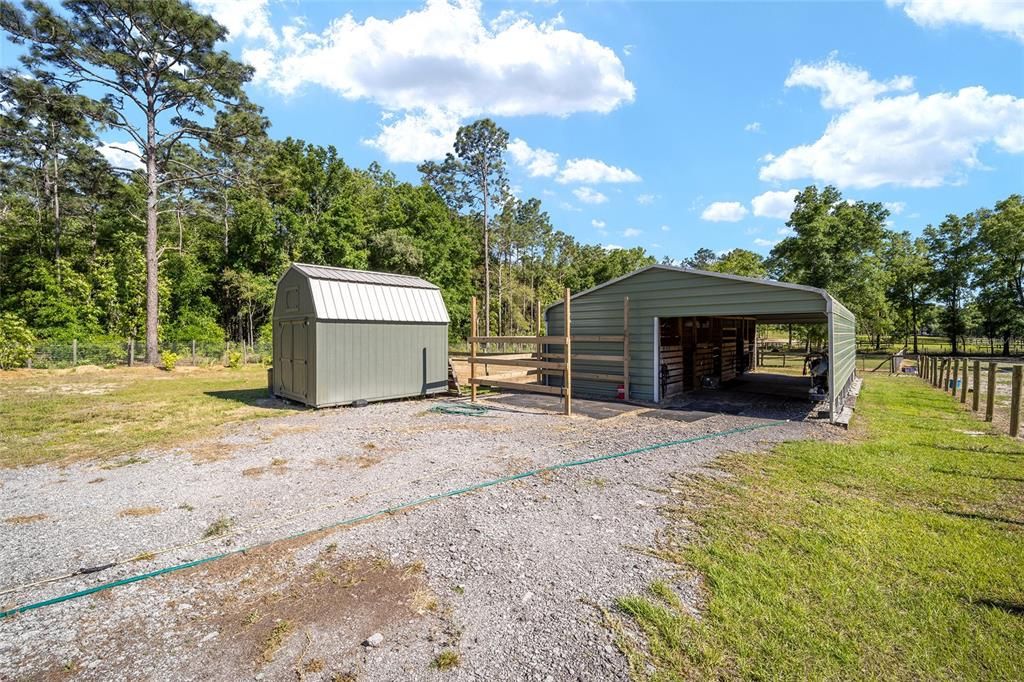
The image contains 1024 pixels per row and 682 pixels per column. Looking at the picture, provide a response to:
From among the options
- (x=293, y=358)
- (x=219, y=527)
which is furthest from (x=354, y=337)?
→ (x=219, y=527)

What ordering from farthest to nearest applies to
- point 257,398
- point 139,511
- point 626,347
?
point 257,398
point 626,347
point 139,511

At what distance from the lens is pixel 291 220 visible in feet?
91.0

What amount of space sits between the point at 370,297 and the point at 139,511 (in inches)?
274

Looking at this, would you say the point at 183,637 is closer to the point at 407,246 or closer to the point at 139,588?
the point at 139,588

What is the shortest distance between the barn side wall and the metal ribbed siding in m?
0.18

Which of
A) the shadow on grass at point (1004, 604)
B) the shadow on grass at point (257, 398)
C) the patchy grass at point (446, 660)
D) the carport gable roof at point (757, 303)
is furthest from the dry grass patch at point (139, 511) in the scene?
the carport gable roof at point (757, 303)

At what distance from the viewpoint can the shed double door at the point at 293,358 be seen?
998cm

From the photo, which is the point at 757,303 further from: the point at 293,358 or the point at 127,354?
the point at 127,354

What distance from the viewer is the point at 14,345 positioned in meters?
17.2

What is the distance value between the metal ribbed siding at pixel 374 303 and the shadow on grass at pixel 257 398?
2308mm

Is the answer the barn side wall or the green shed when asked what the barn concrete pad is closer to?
the barn side wall

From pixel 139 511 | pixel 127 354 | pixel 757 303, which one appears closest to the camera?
pixel 139 511

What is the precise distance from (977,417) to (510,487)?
373 inches

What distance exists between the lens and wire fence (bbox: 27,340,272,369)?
1825 centimetres
